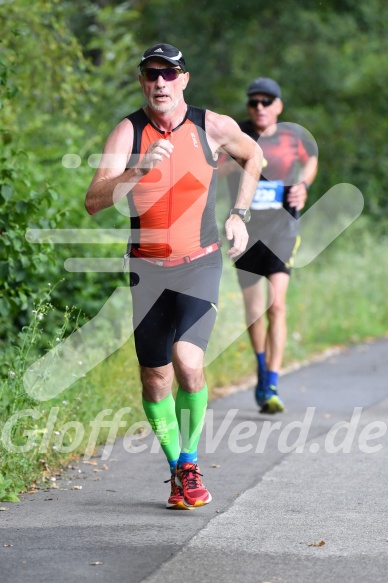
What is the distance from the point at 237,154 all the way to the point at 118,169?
761 mm

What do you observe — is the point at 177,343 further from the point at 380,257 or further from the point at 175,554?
the point at 380,257

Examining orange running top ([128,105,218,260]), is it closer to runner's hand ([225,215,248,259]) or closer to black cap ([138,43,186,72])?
Result: runner's hand ([225,215,248,259])

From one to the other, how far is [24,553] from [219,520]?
1.02m

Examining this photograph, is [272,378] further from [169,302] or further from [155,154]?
[155,154]

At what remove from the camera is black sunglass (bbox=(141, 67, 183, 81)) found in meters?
5.73

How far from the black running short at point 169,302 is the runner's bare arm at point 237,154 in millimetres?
199

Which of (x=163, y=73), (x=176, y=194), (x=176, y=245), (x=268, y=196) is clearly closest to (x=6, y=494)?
(x=176, y=245)

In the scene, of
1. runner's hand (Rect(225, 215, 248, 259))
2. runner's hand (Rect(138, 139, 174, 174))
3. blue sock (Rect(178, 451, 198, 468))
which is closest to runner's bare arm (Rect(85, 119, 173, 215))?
runner's hand (Rect(138, 139, 174, 174))

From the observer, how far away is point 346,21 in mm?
24688

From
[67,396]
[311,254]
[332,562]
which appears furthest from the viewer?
[311,254]

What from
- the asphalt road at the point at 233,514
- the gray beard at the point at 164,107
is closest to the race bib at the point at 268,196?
the asphalt road at the point at 233,514

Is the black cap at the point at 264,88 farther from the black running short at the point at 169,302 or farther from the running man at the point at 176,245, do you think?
the black running short at the point at 169,302

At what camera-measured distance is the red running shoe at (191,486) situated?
229 inches

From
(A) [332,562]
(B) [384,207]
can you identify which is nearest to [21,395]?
(A) [332,562]
